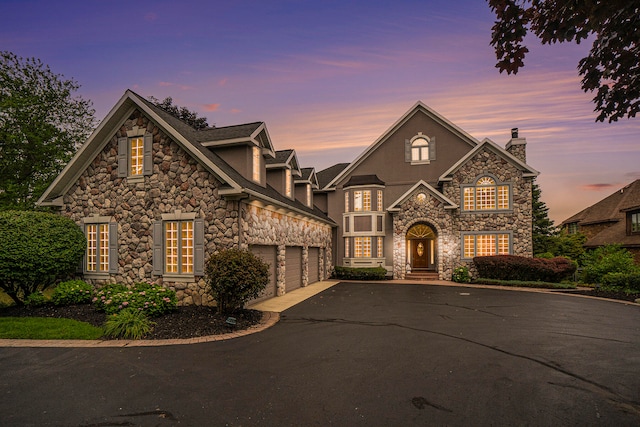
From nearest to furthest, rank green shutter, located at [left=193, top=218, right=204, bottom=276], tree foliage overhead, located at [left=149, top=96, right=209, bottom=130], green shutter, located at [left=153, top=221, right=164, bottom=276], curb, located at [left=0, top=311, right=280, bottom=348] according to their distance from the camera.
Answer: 1. curb, located at [left=0, top=311, right=280, bottom=348]
2. green shutter, located at [left=193, top=218, right=204, bottom=276]
3. green shutter, located at [left=153, top=221, right=164, bottom=276]
4. tree foliage overhead, located at [left=149, top=96, right=209, bottom=130]

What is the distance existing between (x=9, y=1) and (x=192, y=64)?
19.3 ft

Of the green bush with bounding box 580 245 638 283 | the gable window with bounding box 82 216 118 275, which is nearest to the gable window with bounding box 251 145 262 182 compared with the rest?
the gable window with bounding box 82 216 118 275

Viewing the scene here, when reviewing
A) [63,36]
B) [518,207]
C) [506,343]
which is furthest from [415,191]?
[63,36]

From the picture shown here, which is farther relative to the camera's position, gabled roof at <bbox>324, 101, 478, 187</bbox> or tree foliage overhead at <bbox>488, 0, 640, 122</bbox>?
gabled roof at <bbox>324, 101, 478, 187</bbox>

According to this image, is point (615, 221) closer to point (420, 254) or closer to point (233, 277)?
point (420, 254)

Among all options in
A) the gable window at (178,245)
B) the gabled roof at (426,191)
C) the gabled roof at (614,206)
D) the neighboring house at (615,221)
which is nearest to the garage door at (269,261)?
the gable window at (178,245)

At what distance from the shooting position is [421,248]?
2391cm

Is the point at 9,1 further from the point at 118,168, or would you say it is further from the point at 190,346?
the point at 190,346

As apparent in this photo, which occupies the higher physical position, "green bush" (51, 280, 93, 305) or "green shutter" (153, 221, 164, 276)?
"green shutter" (153, 221, 164, 276)

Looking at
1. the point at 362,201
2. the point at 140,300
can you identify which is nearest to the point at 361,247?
the point at 362,201

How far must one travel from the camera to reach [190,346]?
6.88 m

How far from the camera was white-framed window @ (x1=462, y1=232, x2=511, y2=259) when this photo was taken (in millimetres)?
19750

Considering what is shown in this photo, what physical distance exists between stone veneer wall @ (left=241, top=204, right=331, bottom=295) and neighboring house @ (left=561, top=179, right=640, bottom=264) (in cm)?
2451

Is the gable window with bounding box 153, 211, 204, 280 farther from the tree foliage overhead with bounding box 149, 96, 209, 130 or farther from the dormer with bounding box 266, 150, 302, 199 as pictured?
the tree foliage overhead with bounding box 149, 96, 209, 130
